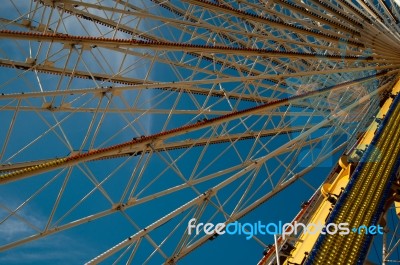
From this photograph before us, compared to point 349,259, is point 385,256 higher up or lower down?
lower down

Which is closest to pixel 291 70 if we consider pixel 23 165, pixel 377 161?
pixel 377 161

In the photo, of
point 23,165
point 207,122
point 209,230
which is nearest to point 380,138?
point 207,122

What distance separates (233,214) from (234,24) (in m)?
10.2

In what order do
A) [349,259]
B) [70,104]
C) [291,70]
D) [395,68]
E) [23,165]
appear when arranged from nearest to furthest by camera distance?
[349,259]
[23,165]
[70,104]
[395,68]
[291,70]

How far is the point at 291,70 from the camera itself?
2527 centimetres

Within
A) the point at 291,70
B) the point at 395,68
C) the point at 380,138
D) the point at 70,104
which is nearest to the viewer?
the point at 380,138

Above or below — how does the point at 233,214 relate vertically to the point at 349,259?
above

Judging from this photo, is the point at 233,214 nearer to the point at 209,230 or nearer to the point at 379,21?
the point at 209,230

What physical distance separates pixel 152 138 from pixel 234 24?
10.6 meters

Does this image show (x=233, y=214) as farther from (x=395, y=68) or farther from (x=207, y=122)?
(x=395, y=68)

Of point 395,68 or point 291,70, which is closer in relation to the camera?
point 395,68

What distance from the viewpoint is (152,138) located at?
13492 mm

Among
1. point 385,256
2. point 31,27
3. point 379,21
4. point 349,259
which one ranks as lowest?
point 385,256

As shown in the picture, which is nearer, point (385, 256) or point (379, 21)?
point (385, 256)
